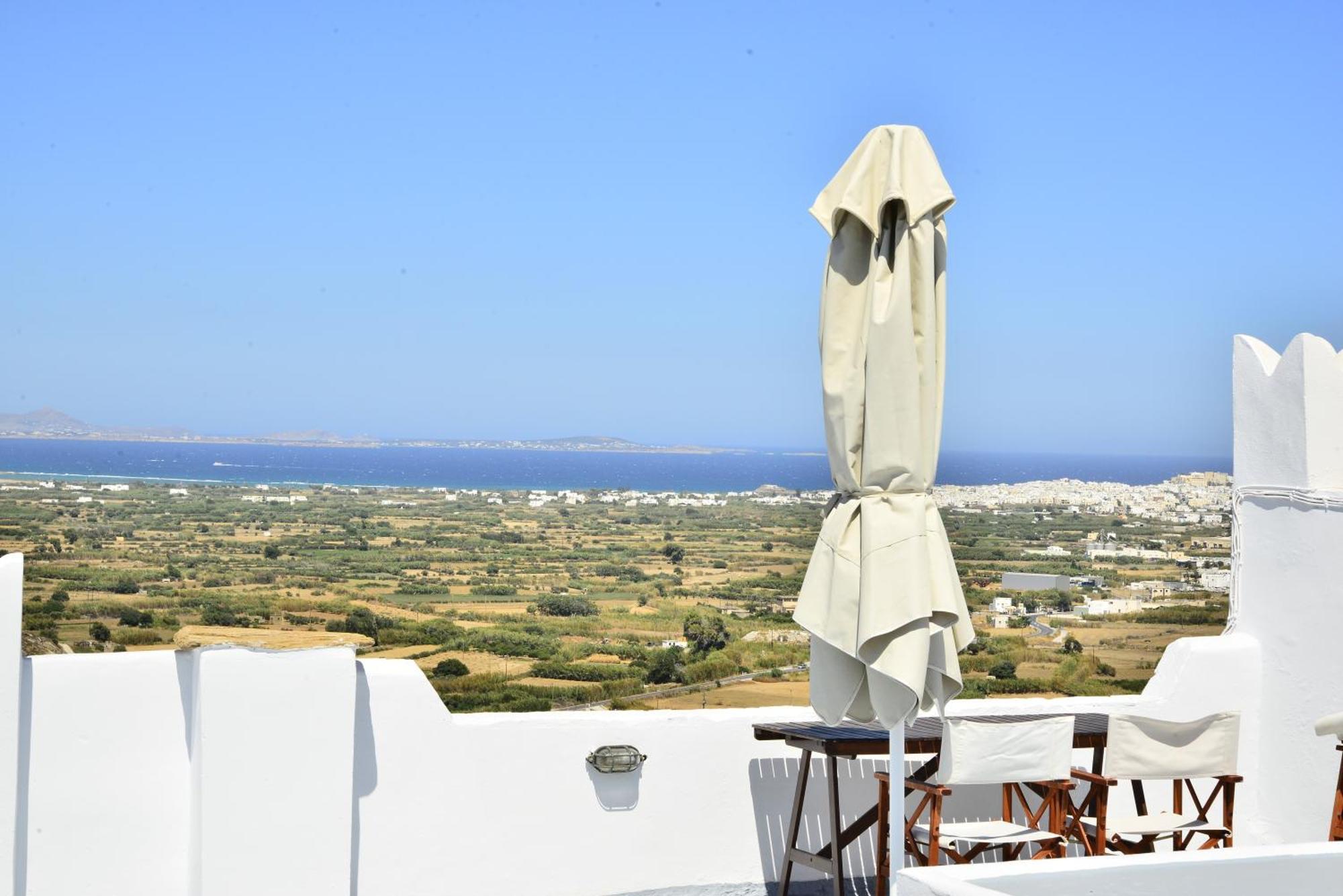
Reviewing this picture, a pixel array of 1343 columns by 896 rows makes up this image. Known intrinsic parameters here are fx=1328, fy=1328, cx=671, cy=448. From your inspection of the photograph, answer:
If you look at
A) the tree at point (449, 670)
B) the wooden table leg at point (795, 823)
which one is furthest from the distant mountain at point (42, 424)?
the wooden table leg at point (795, 823)

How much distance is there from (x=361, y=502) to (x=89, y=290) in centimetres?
1222

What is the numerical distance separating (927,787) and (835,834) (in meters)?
0.45

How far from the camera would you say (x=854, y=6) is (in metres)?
26.5

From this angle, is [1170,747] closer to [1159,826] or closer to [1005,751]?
[1159,826]

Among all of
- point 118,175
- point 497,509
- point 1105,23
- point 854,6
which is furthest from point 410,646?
point 118,175

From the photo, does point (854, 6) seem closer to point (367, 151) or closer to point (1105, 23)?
point (1105, 23)

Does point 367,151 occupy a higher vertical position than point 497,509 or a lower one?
higher

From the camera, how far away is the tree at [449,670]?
2277cm

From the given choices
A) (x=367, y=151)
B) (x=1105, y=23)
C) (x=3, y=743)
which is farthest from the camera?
(x=367, y=151)

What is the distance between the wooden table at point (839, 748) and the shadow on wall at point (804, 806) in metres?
0.09

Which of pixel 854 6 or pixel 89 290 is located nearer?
pixel 854 6

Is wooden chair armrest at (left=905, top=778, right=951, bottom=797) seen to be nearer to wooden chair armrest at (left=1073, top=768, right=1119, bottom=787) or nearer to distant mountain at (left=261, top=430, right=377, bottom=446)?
wooden chair armrest at (left=1073, top=768, right=1119, bottom=787)

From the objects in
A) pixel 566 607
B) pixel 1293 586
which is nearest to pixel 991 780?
pixel 1293 586

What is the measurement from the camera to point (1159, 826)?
4438mm
